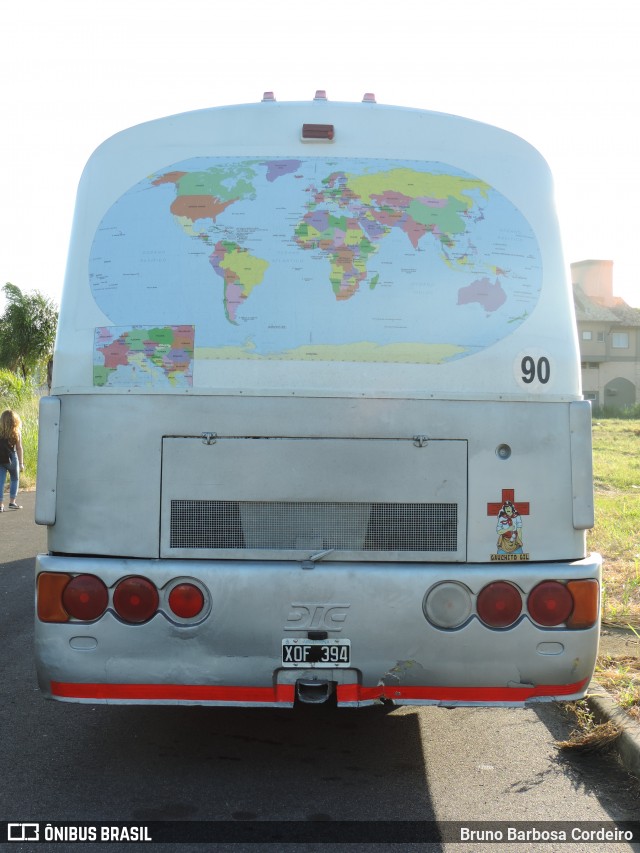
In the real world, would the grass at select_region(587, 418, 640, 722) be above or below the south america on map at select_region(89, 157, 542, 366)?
below

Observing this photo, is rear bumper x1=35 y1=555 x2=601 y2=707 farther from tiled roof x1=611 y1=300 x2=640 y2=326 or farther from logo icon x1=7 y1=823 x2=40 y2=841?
tiled roof x1=611 y1=300 x2=640 y2=326

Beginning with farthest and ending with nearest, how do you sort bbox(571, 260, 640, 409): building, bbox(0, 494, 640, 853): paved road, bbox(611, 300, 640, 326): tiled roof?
bbox(611, 300, 640, 326): tiled roof, bbox(571, 260, 640, 409): building, bbox(0, 494, 640, 853): paved road

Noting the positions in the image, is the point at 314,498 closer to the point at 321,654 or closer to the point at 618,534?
the point at 321,654

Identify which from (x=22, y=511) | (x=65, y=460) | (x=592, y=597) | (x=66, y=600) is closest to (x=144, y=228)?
(x=65, y=460)

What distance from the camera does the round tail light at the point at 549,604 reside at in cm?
419

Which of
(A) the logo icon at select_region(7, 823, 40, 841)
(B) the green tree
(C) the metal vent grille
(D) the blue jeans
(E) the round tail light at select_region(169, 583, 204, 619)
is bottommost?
(A) the logo icon at select_region(7, 823, 40, 841)

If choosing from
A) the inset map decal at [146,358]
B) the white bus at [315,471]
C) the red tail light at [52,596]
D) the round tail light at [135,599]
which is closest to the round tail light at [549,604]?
the white bus at [315,471]

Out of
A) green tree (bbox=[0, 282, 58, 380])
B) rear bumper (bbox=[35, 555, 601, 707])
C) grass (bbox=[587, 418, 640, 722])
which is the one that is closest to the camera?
rear bumper (bbox=[35, 555, 601, 707])

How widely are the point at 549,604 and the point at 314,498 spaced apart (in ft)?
3.71

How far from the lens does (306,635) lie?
4.14 meters

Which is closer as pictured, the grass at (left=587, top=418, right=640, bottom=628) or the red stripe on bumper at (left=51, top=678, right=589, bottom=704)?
the red stripe on bumper at (left=51, top=678, right=589, bottom=704)

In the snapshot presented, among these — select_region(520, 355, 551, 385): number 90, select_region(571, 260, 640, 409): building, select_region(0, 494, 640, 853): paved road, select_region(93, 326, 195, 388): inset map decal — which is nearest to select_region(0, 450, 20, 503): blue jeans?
select_region(0, 494, 640, 853): paved road

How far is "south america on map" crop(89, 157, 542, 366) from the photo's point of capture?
429 centimetres

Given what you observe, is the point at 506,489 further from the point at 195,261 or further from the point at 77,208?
the point at 77,208
